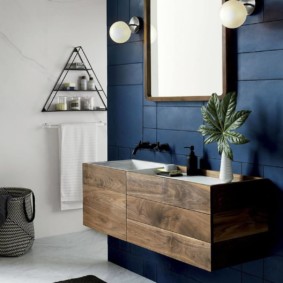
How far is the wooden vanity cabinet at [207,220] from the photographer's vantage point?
9.47ft

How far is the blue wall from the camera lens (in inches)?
118

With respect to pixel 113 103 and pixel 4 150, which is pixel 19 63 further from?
pixel 113 103

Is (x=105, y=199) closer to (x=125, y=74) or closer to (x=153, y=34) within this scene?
(x=125, y=74)

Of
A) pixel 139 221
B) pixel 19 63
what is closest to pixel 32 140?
pixel 19 63

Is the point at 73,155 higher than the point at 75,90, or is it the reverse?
the point at 75,90

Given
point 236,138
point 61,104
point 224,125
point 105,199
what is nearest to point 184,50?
point 224,125

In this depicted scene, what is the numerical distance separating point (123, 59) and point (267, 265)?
1917 millimetres

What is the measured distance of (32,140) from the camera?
16.8 ft

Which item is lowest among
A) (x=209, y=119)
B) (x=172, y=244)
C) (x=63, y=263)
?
(x=63, y=263)

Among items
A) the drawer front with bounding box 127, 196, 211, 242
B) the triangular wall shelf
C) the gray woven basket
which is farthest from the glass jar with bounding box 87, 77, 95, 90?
the drawer front with bounding box 127, 196, 211, 242

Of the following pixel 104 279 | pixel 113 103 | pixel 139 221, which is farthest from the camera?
pixel 113 103

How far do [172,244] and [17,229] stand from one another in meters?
1.95

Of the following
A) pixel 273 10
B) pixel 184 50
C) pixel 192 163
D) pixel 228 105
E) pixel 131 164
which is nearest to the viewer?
pixel 273 10

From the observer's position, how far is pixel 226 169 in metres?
3.11
